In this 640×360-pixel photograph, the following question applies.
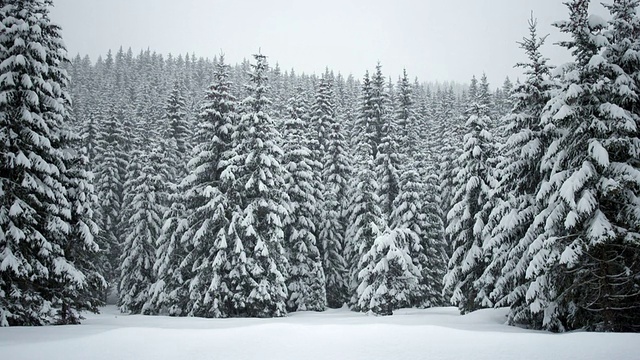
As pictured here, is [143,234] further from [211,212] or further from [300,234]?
[300,234]

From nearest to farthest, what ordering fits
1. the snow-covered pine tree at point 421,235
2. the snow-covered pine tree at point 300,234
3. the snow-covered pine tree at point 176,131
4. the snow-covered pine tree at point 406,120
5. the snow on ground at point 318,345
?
the snow on ground at point 318,345
the snow-covered pine tree at point 300,234
the snow-covered pine tree at point 421,235
the snow-covered pine tree at point 176,131
the snow-covered pine tree at point 406,120

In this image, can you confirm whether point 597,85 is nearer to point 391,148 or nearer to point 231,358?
point 231,358

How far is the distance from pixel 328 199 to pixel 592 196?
23.0m

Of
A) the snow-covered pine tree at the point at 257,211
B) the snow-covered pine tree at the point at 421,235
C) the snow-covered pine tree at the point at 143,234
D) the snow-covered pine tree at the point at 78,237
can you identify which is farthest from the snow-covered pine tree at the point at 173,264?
the snow-covered pine tree at the point at 421,235

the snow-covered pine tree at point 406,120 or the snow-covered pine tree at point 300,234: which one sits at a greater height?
the snow-covered pine tree at point 406,120

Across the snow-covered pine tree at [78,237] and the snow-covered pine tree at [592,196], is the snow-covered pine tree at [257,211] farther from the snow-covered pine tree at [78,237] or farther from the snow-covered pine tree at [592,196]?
the snow-covered pine tree at [592,196]

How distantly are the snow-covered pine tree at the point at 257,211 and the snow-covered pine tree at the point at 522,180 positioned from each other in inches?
487

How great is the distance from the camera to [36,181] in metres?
15.2

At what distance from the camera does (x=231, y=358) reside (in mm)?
8688

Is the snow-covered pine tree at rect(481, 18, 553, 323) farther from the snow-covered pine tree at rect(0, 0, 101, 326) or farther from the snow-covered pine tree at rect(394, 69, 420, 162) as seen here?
the snow-covered pine tree at rect(394, 69, 420, 162)

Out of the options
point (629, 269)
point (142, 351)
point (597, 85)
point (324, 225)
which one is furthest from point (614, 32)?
point (324, 225)

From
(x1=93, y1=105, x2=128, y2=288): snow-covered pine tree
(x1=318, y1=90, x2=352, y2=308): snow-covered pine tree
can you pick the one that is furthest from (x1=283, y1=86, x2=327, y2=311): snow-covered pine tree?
(x1=93, y1=105, x2=128, y2=288): snow-covered pine tree

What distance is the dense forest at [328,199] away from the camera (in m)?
12.9

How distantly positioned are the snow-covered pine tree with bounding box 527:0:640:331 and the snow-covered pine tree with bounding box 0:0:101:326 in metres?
17.7
